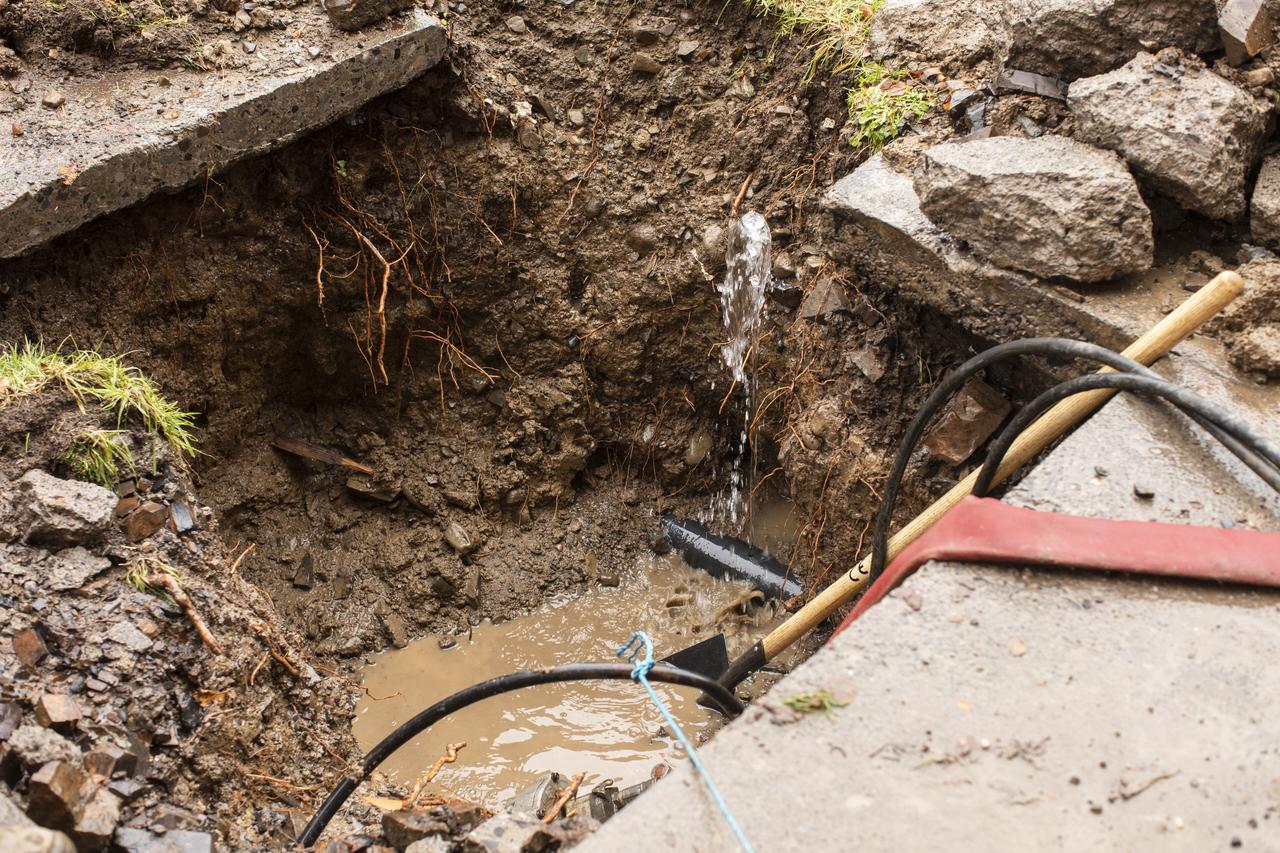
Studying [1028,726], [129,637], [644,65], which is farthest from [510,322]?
[1028,726]

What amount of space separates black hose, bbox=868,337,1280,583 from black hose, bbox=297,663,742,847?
0.63 metres

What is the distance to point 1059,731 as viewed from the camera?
4.77ft

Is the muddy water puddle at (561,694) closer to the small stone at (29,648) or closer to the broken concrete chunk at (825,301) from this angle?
the broken concrete chunk at (825,301)

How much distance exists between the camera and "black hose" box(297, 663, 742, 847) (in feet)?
5.89

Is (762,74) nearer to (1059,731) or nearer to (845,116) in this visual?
(845,116)

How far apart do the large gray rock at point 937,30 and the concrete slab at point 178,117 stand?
4.64 feet

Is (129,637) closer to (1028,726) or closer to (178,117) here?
(178,117)

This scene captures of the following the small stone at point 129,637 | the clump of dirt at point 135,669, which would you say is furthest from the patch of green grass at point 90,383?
the small stone at point 129,637

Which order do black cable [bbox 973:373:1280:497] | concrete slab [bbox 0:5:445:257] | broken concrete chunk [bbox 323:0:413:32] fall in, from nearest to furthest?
black cable [bbox 973:373:1280:497]
concrete slab [bbox 0:5:445:257]
broken concrete chunk [bbox 323:0:413:32]

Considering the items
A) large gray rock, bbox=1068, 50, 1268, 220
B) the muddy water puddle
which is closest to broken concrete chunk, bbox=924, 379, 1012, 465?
large gray rock, bbox=1068, 50, 1268, 220

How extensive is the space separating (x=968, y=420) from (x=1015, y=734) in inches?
46.1

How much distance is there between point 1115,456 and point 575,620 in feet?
7.17

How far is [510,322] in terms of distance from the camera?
3553 millimetres

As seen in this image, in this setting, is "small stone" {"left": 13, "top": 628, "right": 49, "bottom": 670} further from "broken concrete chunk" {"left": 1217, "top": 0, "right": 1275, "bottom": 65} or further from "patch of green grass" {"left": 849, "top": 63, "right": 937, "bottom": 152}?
"broken concrete chunk" {"left": 1217, "top": 0, "right": 1275, "bottom": 65}
